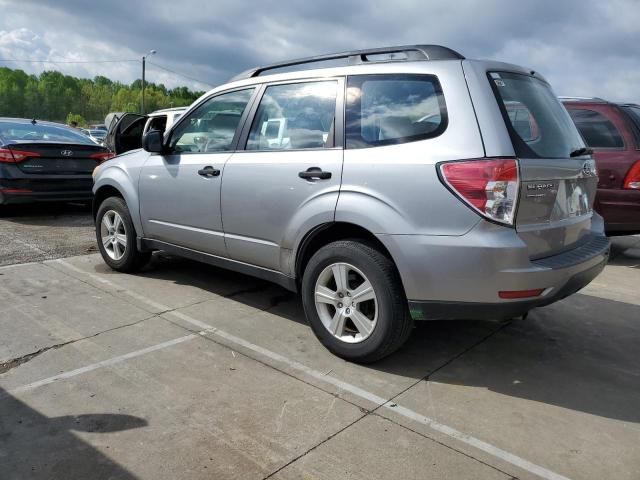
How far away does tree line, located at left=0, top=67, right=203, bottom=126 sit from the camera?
106938 mm

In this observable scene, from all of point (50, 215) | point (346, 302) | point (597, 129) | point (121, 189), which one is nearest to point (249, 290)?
point (121, 189)

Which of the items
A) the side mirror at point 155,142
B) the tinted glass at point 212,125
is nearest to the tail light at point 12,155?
the side mirror at point 155,142

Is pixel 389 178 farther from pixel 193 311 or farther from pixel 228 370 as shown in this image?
pixel 193 311

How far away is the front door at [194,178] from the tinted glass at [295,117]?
238mm

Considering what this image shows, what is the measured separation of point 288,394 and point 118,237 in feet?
10.1

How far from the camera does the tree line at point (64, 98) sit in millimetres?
106938

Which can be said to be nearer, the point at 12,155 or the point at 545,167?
the point at 545,167

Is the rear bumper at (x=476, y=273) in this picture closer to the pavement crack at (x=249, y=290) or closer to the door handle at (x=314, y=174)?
the door handle at (x=314, y=174)

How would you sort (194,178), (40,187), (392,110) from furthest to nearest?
(40,187), (194,178), (392,110)

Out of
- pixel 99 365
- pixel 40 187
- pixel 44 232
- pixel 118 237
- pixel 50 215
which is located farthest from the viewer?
pixel 50 215

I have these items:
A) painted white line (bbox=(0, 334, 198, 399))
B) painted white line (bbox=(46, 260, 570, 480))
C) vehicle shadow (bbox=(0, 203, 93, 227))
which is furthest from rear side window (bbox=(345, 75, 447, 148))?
vehicle shadow (bbox=(0, 203, 93, 227))

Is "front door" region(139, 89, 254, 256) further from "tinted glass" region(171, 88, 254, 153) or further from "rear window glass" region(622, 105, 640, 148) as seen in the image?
"rear window glass" region(622, 105, 640, 148)

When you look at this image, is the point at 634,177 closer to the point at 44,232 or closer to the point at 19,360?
the point at 19,360

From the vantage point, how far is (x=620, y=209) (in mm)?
5992
